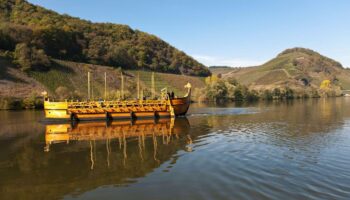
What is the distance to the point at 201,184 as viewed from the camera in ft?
46.9

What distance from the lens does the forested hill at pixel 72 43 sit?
359ft

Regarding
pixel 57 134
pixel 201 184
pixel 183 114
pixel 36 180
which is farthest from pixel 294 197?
pixel 183 114

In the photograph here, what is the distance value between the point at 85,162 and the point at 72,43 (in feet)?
423

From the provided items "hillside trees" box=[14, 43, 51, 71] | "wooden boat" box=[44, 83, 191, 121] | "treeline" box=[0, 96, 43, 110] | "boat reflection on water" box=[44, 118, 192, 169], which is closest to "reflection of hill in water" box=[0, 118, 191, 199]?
"boat reflection on water" box=[44, 118, 192, 169]

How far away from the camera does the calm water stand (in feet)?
44.0

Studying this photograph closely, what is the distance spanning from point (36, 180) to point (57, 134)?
731 inches

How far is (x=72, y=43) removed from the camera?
138250 millimetres

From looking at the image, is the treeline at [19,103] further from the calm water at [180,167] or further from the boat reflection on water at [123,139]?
the calm water at [180,167]

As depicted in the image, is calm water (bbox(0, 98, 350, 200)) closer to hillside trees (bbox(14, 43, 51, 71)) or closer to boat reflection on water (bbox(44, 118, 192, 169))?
boat reflection on water (bbox(44, 118, 192, 169))

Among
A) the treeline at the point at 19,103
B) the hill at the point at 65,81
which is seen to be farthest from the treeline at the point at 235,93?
the treeline at the point at 19,103

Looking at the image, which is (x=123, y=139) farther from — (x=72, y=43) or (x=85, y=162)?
(x=72, y=43)

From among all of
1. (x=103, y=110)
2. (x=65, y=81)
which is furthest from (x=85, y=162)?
(x=65, y=81)

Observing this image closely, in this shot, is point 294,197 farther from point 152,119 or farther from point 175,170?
point 152,119

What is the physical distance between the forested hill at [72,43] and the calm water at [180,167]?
87242 mm
